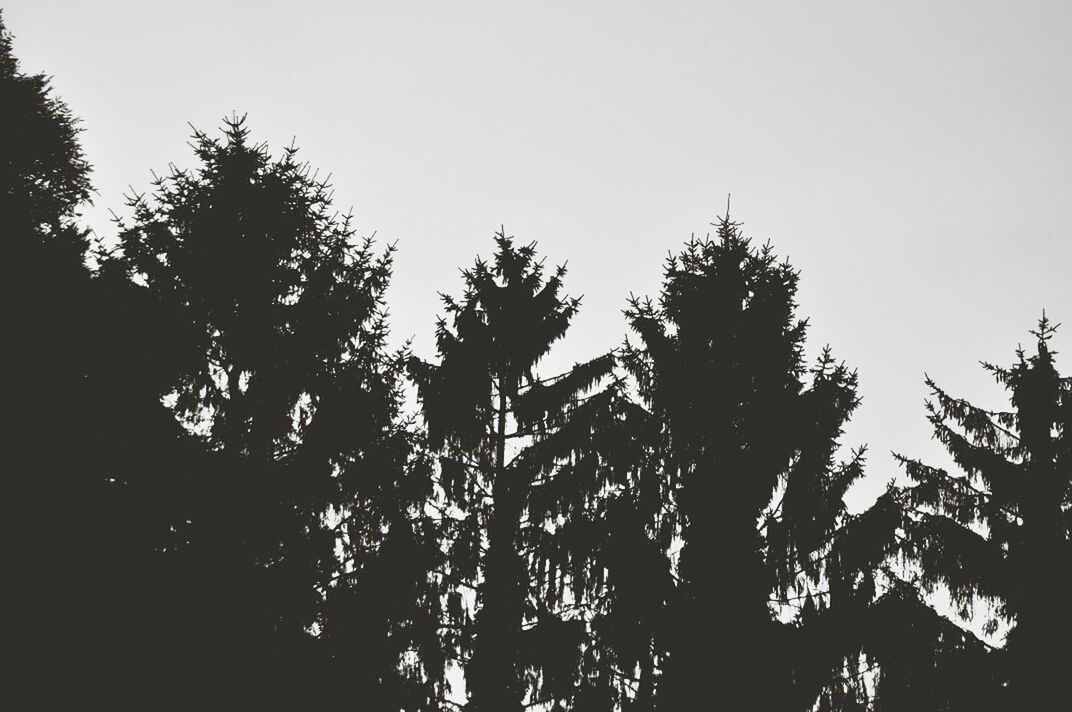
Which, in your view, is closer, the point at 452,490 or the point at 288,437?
the point at 288,437

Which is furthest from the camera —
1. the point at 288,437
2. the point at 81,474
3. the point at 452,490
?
the point at 452,490

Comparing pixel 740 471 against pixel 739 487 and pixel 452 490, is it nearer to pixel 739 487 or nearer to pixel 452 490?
pixel 739 487

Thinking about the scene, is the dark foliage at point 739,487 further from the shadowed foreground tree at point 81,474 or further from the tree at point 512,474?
the shadowed foreground tree at point 81,474

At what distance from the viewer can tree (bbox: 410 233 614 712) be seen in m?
13.9

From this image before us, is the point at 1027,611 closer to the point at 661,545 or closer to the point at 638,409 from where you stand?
the point at 661,545

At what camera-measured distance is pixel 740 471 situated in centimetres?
1362

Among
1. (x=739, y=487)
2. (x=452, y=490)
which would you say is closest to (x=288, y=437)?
(x=452, y=490)

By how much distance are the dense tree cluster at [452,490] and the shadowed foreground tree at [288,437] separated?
0.04m

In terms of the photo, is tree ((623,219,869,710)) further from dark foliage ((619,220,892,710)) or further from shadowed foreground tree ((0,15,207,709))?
shadowed foreground tree ((0,15,207,709))

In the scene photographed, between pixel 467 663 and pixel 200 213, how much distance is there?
27.1ft

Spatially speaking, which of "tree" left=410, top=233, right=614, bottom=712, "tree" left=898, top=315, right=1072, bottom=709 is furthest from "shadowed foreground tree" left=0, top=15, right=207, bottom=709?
"tree" left=898, top=315, right=1072, bottom=709

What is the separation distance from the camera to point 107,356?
Answer: 1003 centimetres

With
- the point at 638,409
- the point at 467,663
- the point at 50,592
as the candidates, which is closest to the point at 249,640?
the point at 50,592

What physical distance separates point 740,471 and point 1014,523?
4.82 m
